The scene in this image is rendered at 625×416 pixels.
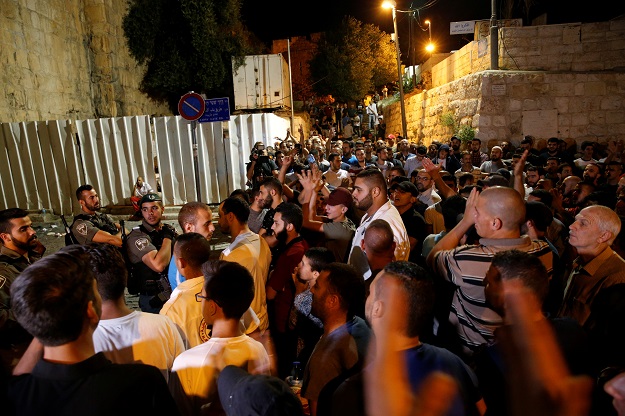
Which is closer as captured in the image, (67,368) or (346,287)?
(67,368)

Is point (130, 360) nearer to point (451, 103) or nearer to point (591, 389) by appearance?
point (591, 389)

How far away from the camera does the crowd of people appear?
141cm

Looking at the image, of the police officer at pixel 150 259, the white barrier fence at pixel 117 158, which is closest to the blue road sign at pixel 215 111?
the white barrier fence at pixel 117 158

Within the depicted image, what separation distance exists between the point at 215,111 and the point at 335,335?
23.9ft

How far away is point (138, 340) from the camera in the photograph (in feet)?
6.70

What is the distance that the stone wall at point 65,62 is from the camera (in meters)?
10.9

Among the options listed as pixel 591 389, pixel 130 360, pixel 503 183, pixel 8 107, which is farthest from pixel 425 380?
pixel 8 107

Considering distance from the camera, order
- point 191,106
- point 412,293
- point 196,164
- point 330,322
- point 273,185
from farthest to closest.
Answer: point 196,164, point 191,106, point 273,185, point 330,322, point 412,293

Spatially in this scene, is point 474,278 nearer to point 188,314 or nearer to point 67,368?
point 188,314

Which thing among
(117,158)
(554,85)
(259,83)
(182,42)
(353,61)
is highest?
(353,61)

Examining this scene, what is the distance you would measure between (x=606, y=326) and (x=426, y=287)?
→ 1376 millimetres

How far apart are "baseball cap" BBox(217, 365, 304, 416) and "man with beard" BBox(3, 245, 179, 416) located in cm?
37

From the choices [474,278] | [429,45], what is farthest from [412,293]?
[429,45]

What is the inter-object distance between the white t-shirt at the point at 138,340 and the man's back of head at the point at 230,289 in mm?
354
